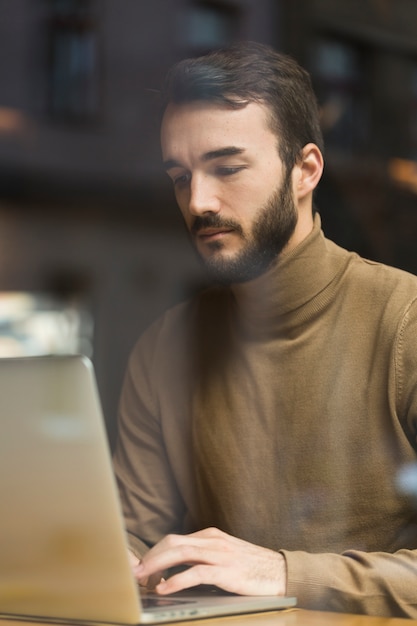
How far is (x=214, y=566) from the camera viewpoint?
52.5 inches

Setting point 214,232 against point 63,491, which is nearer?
point 63,491

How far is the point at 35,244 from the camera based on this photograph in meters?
2.99

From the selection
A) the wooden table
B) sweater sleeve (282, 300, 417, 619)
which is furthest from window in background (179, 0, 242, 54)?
the wooden table

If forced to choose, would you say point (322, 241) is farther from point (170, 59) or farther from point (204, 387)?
point (170, 59)

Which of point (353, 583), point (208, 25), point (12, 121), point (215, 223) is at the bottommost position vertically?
point (353, 583)

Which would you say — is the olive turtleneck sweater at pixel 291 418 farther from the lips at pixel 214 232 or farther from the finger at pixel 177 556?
the finger at pixel 177 556

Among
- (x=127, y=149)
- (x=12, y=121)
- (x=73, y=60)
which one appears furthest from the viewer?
(x=12, y=121)

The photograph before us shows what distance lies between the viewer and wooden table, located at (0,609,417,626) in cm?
121

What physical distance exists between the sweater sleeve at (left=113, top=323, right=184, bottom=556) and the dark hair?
1.48 feet

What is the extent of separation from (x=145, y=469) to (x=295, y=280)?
1.35 ft

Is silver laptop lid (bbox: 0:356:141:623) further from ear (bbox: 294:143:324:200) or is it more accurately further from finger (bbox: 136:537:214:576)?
ear (bbox: 294:143:324:200)

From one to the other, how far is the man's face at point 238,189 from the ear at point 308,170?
0.8 inches

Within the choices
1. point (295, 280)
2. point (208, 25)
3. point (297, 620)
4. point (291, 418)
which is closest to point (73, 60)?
point (208, 25)

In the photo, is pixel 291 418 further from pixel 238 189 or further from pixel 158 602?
pixel 158 602
